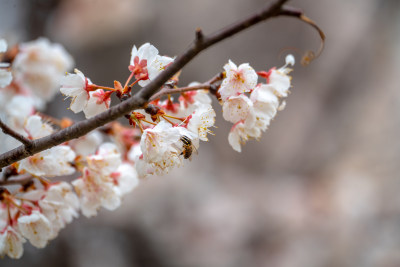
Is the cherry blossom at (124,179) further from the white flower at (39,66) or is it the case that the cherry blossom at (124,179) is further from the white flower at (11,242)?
the white flower at (39,66)

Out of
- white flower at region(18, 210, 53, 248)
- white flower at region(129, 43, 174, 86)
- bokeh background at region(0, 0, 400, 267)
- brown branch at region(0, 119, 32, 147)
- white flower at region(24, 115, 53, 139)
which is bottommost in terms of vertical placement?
white flower at region(18, 210, 53, 248)

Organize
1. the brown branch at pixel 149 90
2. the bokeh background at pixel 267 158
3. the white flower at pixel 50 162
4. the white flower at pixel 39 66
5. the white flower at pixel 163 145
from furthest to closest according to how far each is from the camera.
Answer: the bokeh background at pixel 267 158, the white flower at pixel 39 66, the white flower at pixel 50 162, the white flower at pixel 163 145, the brown branch at pixel 149 90

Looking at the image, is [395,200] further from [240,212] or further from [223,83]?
[223,83]

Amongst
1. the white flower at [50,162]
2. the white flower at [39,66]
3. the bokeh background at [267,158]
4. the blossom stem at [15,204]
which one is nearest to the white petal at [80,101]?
the white flower at [50,162]

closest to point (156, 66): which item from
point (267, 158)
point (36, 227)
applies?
point (36, 227)

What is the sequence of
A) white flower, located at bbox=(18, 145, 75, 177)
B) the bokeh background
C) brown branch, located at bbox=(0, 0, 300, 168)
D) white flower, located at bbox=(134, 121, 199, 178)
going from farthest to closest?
1. the bokeh background
2. white flower, located at bbox=(18, 145, 75, 177)
3. white flower, located at bbox=(134, 121, 199, 178)
4. brown branch, located at bbox=(0, 0, 300, 168)

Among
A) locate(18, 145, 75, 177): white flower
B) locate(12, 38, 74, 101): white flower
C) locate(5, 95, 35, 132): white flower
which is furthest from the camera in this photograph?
locate(12, 38, 74, 101): white flower

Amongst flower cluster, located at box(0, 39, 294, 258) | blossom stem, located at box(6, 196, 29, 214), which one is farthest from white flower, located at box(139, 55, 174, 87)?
blossom stem, located at box(6, 196, 29, 214)

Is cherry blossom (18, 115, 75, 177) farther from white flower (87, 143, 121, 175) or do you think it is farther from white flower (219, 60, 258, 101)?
white flower (219, 60, 258, 101)
